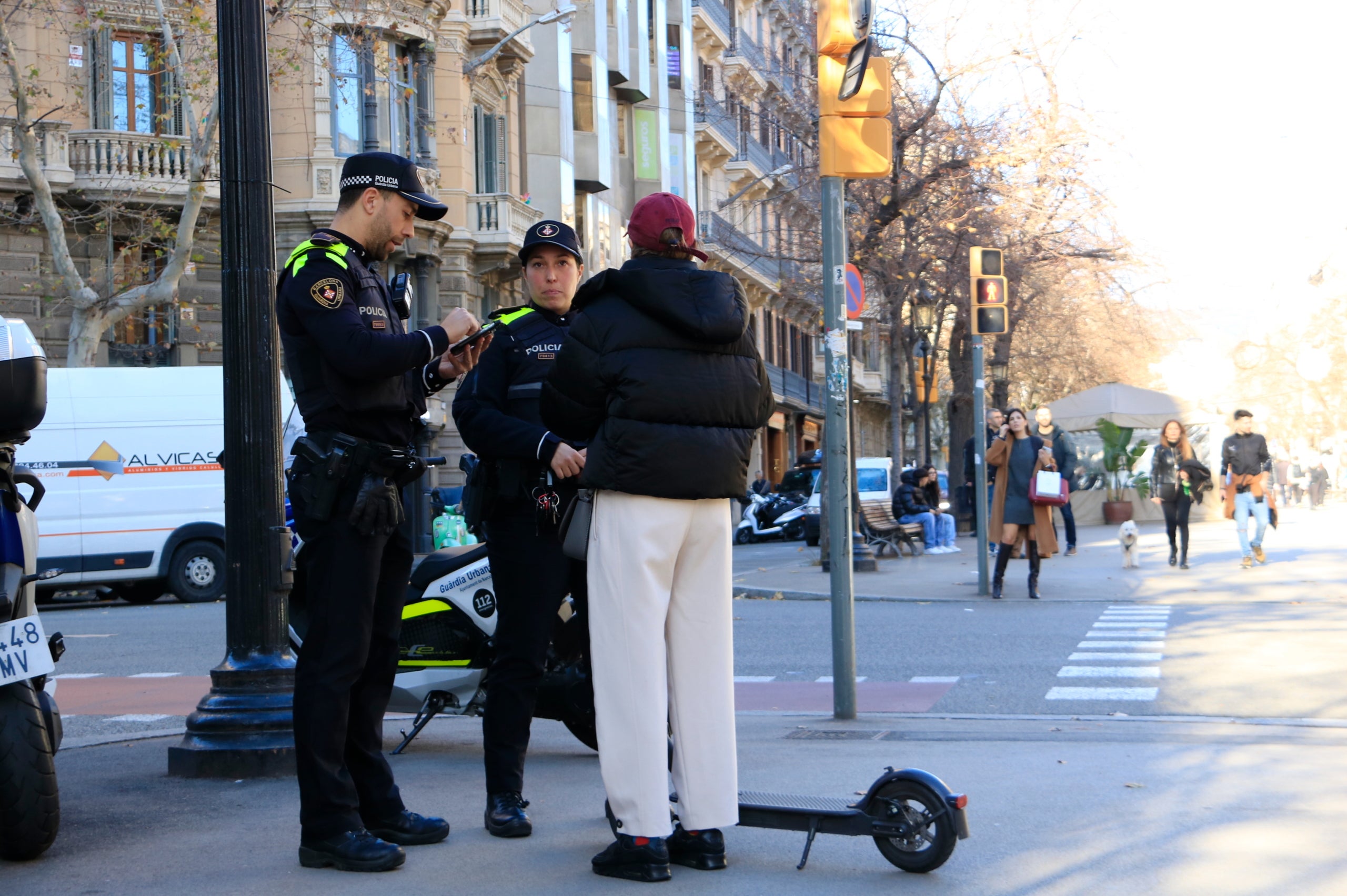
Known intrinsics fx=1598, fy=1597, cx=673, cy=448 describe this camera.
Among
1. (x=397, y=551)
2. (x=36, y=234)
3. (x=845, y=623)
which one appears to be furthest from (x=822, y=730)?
(x=36, y=234)

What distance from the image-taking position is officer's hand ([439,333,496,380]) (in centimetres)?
492

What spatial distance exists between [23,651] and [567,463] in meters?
1.70

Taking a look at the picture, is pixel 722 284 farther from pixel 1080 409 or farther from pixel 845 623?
pixel 1080 409

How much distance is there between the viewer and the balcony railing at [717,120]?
1895 inches

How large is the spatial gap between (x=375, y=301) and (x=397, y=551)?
77cm

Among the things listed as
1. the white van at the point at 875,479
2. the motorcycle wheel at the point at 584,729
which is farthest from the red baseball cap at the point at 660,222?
the white van at the point at 875,479

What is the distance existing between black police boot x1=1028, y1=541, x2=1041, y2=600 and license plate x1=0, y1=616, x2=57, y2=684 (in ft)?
37.7

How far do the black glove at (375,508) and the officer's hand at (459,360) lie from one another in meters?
0.41

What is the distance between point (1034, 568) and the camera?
596 inches

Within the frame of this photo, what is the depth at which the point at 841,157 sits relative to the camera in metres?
7.63

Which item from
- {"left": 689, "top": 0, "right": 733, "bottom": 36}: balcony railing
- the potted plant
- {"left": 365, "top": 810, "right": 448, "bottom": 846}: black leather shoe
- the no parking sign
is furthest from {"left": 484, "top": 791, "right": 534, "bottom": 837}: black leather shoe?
{"left": 689, "top": 0, "right": 733, "bottom": 36}: balcony railing

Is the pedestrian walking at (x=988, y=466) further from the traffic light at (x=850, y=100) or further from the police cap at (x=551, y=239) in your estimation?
the police cap at (x=551, y=239)

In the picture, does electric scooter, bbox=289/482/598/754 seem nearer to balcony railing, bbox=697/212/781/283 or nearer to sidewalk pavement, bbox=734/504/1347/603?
sidewalk pavement, bbox=734/504/1347/603

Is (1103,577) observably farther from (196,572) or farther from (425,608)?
(425,608)
